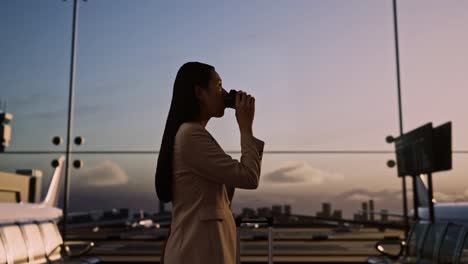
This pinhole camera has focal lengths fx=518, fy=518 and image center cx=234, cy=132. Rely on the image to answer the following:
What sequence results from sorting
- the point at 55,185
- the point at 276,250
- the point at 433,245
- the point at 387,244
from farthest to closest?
the point at 276,250 < the point at 55,185 < the point at 387,244 < the point at 433,245

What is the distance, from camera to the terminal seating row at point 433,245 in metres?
5.27

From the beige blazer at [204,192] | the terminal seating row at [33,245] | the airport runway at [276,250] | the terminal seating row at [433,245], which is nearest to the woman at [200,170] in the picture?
the beige blazer at [204,192]

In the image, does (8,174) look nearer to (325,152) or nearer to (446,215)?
(325,152)

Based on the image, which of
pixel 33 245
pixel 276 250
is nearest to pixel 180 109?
pixel 33 245

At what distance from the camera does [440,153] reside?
682cm

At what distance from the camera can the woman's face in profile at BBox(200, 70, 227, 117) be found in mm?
1345

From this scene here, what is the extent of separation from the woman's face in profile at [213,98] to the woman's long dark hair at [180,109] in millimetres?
13

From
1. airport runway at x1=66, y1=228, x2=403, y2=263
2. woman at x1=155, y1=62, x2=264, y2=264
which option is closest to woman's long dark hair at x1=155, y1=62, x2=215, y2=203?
woman at x1=155, y1=62, x2=264, y2=264

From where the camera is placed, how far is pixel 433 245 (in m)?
6.20

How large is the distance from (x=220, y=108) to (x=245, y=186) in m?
0.22

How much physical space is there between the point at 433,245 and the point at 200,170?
5634 millimetres

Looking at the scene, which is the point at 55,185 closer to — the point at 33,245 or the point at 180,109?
the point at 33,245

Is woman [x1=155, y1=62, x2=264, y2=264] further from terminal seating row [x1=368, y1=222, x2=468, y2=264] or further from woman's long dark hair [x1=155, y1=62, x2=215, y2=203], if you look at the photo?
terminal seating row [x1=368, y1=222, x2=468, y2=264]

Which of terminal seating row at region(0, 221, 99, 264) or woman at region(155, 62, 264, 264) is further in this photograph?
terminal seating row at region(0, 221, 99, 264)
